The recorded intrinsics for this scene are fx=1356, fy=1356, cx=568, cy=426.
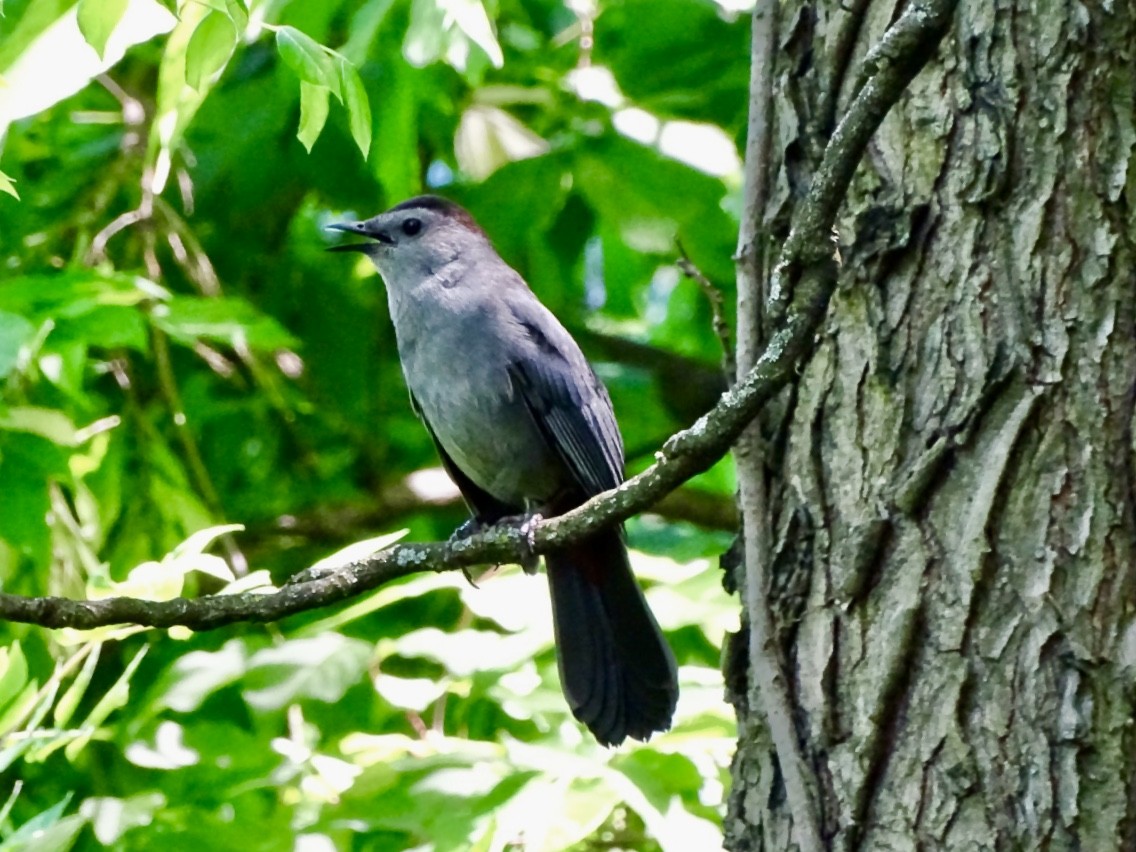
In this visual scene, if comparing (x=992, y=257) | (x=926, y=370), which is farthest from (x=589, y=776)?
(x=992, y=257)

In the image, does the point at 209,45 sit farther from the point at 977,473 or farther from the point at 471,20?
the point at 977,473

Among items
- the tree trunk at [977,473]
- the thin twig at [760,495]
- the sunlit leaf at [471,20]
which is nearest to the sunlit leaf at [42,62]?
the sunlit leaf at [471,20]

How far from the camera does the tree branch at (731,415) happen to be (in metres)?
1.74

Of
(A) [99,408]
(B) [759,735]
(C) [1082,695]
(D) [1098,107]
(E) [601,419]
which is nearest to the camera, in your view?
(C) [1082,695]

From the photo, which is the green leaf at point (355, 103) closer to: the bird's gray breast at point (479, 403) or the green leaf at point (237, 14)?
the green leaf at point (237, 14)

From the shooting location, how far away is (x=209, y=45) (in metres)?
1.74

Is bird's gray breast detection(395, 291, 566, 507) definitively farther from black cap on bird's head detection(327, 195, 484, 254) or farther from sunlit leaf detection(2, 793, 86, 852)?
sunlit leaf detection(2, 793, 86, 852)

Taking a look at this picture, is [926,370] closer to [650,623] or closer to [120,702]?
[650,623]

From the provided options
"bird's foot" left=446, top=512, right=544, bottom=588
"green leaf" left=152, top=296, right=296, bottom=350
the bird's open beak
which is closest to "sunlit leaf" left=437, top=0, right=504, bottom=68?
"bird's foot" left=446, top=512, right=544, bottom=588

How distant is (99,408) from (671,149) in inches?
68.3

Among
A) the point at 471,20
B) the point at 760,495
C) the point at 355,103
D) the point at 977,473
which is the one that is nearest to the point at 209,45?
the point at 355,103

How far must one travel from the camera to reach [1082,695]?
73.9 inches

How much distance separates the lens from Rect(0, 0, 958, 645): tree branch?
1.74m

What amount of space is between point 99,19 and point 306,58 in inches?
9.6
